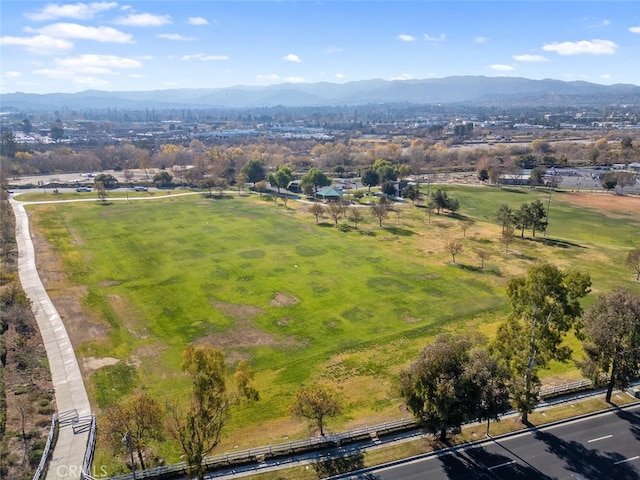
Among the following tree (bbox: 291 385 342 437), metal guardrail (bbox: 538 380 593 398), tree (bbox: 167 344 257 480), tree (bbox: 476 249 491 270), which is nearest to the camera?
tree (bbox: 167 344 257 480)

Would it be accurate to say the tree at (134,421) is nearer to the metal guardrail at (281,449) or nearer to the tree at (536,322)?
the metal guardrail at (281,449)

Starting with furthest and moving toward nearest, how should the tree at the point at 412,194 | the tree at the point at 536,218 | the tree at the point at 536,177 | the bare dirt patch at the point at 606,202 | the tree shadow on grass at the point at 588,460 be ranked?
the tree at the point at 536,177, the tree at the point at 412,194, the bare dirt patch at the point at 606,202, the tree at the point at 536,218, the tree shadow on grass at the point at 588,460

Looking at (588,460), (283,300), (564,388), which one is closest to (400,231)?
(283,300)

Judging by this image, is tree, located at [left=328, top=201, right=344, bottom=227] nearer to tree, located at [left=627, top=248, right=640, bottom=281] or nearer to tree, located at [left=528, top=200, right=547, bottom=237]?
tree, located at [left=528, top=200, right=547, bottom=237]

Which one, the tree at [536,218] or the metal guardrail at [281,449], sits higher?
the tree at [536,218]

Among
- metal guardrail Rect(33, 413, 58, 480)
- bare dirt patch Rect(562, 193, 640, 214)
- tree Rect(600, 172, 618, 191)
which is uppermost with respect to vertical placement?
tree Rect(600, 172, 618, 191)

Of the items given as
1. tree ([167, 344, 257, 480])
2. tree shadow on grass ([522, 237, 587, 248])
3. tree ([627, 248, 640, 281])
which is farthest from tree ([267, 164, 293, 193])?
tree ([167, 344, 257, 480])

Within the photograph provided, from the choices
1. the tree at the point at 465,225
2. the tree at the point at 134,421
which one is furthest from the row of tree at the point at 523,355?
the tree at the point at 465,225

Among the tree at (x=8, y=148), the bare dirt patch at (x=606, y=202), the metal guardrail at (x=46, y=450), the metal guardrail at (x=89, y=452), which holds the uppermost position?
the tree at (x=8, y=148)
